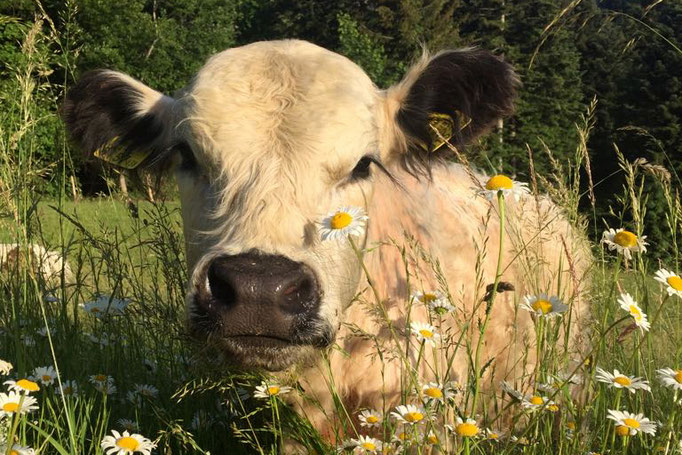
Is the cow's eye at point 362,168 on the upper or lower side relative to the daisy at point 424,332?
upper

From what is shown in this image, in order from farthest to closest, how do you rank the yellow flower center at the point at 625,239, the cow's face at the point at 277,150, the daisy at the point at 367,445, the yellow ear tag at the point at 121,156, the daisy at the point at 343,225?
1. the yellow ear tag at the point at 121,156
2. the cow's face at the point at 277,150
3. the yellow flower center at the point at 625,239
4. the daisy at the point at 367,445
5. the daisy at the point at 343,225

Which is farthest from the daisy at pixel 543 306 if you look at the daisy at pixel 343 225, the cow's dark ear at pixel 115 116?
the cow's dark ear at pixel 115 116

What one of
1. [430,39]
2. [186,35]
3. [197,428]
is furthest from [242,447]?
[430,39]

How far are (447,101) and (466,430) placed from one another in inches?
84.8

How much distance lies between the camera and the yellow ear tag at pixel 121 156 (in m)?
3.97

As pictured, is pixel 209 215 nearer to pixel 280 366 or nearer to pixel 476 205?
pixel 280 366

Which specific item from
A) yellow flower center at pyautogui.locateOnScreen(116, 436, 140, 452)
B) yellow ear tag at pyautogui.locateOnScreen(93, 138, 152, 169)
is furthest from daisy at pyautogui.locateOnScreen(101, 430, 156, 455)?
yellow ear tag at pyautogui.locateOnScreen(93, 138, 152, 169)

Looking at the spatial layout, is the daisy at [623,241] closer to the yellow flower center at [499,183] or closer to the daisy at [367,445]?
the yellow flower center at [499,183]

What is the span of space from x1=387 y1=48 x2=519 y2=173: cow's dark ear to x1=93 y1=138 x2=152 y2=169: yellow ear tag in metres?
1.30

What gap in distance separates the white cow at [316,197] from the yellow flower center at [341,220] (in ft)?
1.19

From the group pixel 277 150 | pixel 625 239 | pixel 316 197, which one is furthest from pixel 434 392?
pixel 277 150

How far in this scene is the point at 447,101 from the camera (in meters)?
3.73

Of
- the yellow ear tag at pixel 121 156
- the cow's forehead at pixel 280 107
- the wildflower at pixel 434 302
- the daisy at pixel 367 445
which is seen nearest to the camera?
the daisy at pixel 367 445

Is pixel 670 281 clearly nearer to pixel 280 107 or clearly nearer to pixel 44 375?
pixel 280 107
